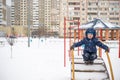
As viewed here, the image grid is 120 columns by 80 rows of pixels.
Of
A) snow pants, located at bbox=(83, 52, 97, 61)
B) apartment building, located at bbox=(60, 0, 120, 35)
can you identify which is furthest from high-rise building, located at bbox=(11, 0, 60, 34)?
snow pants, located at bbox=(83, 52, 97, 61)

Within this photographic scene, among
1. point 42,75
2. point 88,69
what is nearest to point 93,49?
point 88,69

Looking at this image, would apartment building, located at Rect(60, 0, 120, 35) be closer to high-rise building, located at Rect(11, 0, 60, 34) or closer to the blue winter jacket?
high-rise building, located at Rect(11, 0, 60, 34)

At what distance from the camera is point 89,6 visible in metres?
41.0

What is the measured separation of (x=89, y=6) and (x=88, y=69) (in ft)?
124

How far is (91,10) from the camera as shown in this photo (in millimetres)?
41031

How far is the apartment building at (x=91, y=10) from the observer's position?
40250 millimetres

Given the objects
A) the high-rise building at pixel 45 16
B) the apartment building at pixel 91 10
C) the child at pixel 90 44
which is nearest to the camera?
the child at pixel 90 44

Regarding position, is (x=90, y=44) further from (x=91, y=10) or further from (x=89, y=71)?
(x=91, y=10)

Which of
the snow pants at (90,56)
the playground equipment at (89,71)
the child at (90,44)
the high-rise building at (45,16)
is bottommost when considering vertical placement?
the playground equipment at (89,71)

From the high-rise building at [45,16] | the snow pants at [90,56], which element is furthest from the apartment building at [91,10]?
the snow pants at [90,56]

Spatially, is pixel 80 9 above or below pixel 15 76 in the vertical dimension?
above

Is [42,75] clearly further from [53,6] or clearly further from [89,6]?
[53,6]

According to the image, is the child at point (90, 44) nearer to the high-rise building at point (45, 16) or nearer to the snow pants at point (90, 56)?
the snow pants at point (90, 56)

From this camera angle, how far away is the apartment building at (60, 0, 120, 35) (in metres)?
40.2
